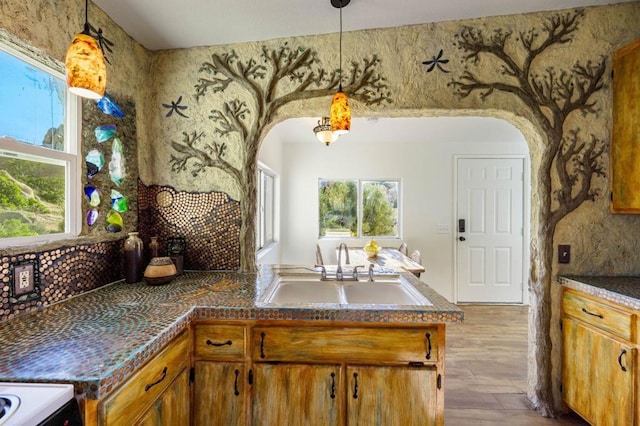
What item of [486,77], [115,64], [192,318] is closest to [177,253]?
[192,318]

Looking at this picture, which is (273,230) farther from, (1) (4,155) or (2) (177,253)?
(1) (4,155)

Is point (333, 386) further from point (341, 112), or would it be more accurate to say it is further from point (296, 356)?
point (341, 112)

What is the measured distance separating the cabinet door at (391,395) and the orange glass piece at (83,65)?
152 cm

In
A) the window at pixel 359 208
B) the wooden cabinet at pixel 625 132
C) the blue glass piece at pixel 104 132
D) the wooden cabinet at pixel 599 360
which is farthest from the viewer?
the window at pixel 359 208

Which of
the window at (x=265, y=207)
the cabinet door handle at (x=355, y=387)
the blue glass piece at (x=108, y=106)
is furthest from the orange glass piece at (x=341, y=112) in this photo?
the window at (x=265, y=207)

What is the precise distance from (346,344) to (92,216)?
1.48 m

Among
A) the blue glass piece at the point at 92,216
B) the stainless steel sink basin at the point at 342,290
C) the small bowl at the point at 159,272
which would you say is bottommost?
the stainless steel sink basin at the point at 342,290

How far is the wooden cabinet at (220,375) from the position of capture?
4.47 ft

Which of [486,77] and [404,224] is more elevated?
[486,77]

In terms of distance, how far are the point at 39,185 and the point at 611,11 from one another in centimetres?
339

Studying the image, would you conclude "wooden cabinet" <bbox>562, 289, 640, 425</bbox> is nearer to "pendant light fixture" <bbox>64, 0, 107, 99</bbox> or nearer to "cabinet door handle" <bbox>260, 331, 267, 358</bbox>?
"cabinet door handle" <bbox>260, 331, 267, 358</bbox>

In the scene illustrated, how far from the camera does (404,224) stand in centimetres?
440

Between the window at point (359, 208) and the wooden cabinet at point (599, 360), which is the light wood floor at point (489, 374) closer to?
the wooden cabinet at point (599, 360)

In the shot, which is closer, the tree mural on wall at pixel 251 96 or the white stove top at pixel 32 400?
the white stove top at pixel 32 400
